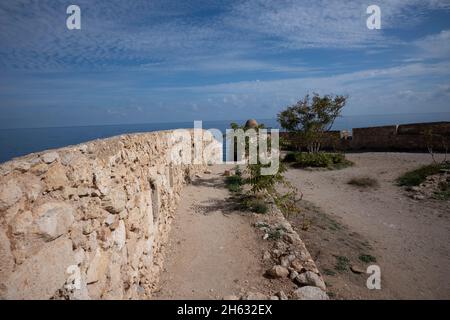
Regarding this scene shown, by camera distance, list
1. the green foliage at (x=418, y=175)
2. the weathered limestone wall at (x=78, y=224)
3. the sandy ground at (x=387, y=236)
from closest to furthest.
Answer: the weathered limestone wall at (x=78, y=224)
the sandy ground at (x=387, y=236)
the green foliage at (x=418, y=175)

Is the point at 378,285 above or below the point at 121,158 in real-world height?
below

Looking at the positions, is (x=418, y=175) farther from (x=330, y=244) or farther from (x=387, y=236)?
(x=330, y=244)

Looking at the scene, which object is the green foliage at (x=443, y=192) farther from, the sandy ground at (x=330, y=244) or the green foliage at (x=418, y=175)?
the green foliage at (x=418, y=175)

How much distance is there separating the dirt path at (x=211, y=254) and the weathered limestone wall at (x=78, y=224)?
52 centimetres

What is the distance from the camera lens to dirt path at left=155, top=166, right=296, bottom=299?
4.16m

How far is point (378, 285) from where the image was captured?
4867mm

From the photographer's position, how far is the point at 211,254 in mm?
5125

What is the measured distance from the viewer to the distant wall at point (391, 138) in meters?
15.8

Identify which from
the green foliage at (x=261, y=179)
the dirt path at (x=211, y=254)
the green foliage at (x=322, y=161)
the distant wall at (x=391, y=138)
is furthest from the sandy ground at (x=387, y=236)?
the distant wall at (x=391, y=138)
